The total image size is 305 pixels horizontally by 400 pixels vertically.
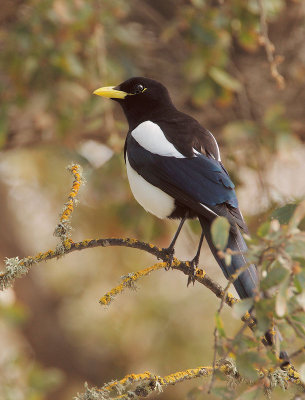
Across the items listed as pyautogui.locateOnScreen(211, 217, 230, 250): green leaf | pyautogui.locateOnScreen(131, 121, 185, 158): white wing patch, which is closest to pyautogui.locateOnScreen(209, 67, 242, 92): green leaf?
pyautogui.locateOnScreen(131, 121, 185, 158): white wing patch

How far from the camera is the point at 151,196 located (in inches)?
91.0

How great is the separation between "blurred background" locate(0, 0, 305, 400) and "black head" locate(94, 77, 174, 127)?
0.98 feet

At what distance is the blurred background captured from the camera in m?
3.41

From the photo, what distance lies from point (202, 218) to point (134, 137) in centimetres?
45

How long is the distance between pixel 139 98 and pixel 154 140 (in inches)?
17.6

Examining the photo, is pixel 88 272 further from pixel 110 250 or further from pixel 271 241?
pixel 271 241

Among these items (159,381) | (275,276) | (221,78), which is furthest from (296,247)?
(221,78)

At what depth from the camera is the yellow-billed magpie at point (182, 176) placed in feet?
6.79

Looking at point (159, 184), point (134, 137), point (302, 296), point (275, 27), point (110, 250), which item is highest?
point (275, 27)

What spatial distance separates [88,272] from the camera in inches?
187

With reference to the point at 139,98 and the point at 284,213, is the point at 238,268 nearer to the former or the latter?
the point at 284,213

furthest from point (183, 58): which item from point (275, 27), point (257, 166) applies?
point (257, 166)

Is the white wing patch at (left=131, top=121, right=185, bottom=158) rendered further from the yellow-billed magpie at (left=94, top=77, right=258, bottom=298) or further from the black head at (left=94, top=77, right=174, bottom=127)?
the black head at (left=94, top=77, right=174, bottom=127)

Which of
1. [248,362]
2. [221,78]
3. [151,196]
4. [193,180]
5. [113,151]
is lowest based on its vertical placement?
[248,362]
